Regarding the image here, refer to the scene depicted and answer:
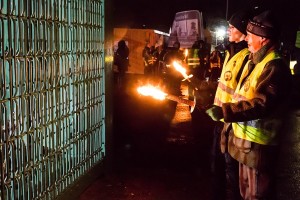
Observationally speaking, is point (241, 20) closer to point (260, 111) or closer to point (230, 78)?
point (230, 78)

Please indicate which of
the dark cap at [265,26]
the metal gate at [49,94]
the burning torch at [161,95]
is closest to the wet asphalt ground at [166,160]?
the metal gate at [49,94]

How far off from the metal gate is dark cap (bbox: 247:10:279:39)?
2.18m

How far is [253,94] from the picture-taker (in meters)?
3.85

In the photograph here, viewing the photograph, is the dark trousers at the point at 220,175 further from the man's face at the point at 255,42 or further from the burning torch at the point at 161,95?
the man's face at the point at 255,42

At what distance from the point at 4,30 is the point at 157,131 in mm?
6381

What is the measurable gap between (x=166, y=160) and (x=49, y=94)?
3365 millimetres

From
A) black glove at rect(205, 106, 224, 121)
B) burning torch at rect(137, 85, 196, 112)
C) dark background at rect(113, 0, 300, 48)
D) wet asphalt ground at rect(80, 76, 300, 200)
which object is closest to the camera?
black glove at rect(205, 106, 224, 121)

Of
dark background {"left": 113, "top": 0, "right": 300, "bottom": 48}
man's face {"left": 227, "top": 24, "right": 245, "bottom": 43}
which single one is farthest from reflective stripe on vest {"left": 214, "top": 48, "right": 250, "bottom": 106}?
dark background {"left": 113, "top": 0, "right": 300, "bottom": 48}

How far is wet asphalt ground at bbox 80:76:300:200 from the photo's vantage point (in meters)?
5.79

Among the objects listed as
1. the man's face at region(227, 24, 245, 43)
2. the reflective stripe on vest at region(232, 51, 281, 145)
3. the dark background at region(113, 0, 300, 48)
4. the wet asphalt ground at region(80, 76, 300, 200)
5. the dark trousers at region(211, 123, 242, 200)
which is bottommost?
the wet asphalt ground at region(80, 76, 300, 200)

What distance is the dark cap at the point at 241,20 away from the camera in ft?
16.5

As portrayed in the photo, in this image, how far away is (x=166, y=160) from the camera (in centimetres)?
730

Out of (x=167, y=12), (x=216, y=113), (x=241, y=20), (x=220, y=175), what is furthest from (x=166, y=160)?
(x=167, y=12)

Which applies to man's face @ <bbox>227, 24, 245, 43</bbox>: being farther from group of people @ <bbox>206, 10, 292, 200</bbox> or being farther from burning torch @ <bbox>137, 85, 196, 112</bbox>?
burning torch @ <bbox>137, 85, 196, 112</bbox>
